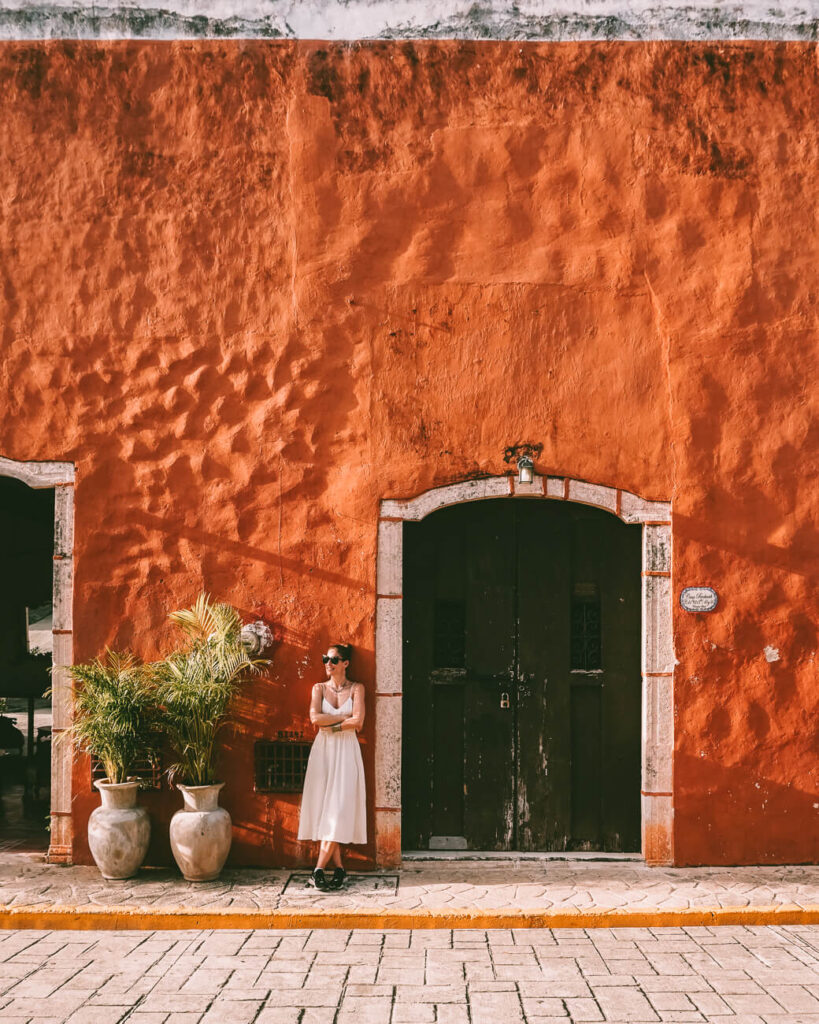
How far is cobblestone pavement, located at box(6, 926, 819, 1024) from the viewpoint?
4199mm

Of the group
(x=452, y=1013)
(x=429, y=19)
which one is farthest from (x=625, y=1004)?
(x=429, y=19)

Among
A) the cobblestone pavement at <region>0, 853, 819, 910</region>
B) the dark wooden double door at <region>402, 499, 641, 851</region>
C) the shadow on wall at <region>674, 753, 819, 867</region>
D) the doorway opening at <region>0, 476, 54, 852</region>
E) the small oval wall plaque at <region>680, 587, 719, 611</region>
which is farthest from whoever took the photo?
the doorway opening at <region>0, 476, 54, 852</region>

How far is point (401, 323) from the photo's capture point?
22.0ft

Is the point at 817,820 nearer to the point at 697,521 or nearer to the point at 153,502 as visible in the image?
the point at 697,521

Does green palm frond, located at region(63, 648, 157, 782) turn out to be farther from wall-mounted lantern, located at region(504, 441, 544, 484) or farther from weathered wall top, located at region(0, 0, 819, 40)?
weathered wall top, located at region(0, 0, 819, 40)

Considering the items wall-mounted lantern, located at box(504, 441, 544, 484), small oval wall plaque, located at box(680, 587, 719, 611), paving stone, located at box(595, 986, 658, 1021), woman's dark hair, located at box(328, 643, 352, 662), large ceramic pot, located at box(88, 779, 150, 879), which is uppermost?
wall-mounted lantern, located at box(504, 441, 544, 484)

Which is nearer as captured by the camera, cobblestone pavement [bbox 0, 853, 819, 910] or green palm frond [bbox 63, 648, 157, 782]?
cobblestone pavement [bbox 0, 853, 819, 910]

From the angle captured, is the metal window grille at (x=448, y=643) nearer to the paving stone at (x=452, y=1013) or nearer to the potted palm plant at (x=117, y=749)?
the potted palm plant at (x=117, y=749)

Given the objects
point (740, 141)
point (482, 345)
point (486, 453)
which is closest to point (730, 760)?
point (486, 453)

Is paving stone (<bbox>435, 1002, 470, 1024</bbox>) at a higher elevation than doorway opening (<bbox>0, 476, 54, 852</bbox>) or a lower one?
lower

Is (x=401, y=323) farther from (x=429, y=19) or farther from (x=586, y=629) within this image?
(x=586, y=629)

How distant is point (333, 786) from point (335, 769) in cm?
10

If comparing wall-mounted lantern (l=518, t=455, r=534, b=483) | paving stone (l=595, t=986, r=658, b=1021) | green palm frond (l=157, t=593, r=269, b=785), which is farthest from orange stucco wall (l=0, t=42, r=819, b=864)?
paving stone (l=595, t=986, r=658, b=1021)

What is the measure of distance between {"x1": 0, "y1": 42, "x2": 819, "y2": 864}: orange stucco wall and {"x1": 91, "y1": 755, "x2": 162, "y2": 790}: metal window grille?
0.10 meters
